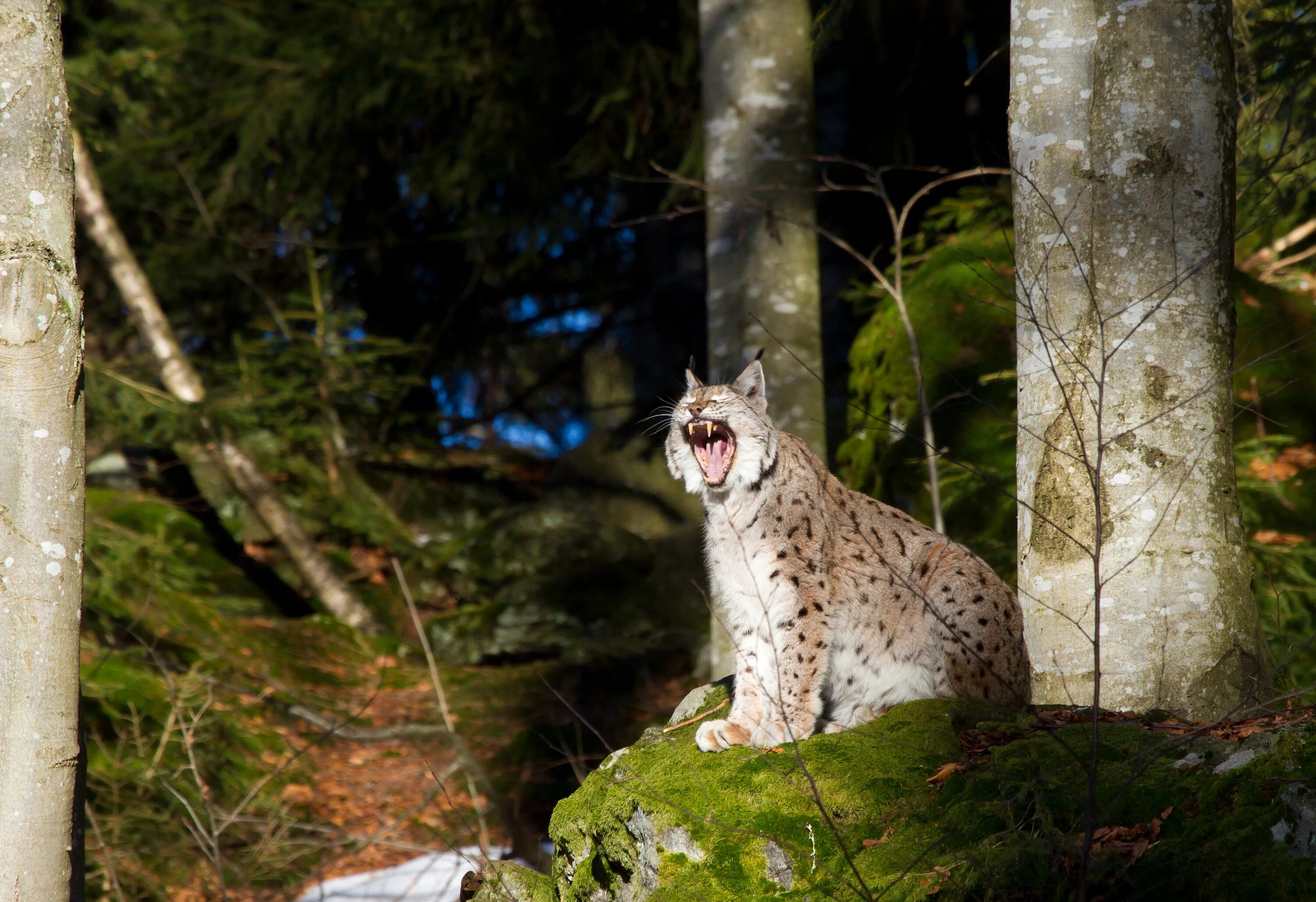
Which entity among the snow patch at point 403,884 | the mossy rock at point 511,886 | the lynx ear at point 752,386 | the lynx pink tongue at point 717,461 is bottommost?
the snow patch at point 403,884

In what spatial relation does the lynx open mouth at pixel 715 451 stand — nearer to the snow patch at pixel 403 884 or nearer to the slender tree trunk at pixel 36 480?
the slender tree trunk at pixel 36 480

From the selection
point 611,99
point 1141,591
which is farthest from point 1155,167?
point 611,99

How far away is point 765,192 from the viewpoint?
7.72m

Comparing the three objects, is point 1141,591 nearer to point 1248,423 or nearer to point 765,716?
point 765,716

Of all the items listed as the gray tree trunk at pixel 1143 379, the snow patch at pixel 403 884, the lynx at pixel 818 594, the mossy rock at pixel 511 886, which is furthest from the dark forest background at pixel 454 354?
the mossy rock at pixel 511 886

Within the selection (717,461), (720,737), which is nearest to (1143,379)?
(717,461)

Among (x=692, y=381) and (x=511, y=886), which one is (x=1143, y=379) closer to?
(x=692, y=381)

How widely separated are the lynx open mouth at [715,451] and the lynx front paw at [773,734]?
971 millimetres

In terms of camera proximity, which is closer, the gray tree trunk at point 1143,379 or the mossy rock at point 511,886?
the mossy rock at point 511,886

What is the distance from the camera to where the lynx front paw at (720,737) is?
12.6 feet

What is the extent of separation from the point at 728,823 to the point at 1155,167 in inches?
111

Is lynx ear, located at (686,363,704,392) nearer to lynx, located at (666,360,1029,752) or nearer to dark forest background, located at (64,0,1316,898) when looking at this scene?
lynx, located at (666,360,1029,752)

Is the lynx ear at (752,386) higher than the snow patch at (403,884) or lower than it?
higher

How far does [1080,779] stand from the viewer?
3.01 m
